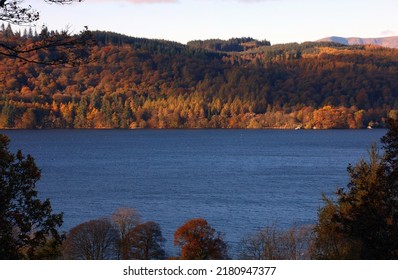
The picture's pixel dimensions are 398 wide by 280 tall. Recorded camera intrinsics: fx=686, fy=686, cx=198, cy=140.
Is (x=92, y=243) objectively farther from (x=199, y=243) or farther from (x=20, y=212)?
(x=20, y=212)

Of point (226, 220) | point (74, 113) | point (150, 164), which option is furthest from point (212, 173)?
point (74, 113)

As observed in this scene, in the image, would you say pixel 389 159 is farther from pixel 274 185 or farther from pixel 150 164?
pixel 150 164

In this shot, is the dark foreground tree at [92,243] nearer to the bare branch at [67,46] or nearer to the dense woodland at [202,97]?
the bare branch at [67,46]

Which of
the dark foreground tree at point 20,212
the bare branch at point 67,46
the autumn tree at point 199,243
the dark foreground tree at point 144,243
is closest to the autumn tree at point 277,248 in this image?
the autumn tree at point 199,243

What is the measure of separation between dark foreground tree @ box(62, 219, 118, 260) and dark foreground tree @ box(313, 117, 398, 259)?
10426mm

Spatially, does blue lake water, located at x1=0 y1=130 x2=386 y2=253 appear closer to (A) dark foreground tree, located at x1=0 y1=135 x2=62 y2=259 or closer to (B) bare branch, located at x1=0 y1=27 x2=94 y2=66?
(A) dark foreground tree, located at x1=0 y1=135 x2=62 y2=259

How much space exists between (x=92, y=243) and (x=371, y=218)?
13.6m

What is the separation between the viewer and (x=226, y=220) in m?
39.9

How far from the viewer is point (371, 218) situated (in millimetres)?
14211

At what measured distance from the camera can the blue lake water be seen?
41.8m

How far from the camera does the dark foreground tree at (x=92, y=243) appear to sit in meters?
23.9

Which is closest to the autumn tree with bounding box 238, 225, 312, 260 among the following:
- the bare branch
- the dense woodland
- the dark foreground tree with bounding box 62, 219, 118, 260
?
the dark foreground tree with bounding box 62, 219, 118, 260
